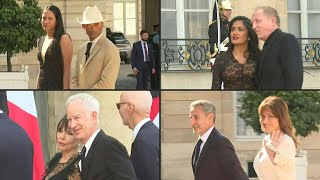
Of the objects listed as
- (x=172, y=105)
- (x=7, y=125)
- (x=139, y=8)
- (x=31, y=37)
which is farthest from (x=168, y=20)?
(x=7, y=125)

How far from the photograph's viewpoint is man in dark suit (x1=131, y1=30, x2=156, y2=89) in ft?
18.6

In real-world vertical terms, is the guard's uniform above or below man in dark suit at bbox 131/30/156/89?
above

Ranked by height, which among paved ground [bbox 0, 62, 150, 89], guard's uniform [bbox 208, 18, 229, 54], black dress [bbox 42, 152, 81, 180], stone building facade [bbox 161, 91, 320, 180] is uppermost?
guard's uniform [bbox 208, 18, 229, 54]

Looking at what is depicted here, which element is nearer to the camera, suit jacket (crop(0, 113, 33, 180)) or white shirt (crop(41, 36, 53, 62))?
suit jacket (crop(0, 113, 33, 180))

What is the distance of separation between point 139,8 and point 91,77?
581 mm

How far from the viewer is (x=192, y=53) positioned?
567 centimetres

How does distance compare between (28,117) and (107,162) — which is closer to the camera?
(107,162)

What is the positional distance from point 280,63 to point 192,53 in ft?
1.99

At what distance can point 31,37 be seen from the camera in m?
5.65

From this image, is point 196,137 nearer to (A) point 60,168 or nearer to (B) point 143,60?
(B) point 143,60

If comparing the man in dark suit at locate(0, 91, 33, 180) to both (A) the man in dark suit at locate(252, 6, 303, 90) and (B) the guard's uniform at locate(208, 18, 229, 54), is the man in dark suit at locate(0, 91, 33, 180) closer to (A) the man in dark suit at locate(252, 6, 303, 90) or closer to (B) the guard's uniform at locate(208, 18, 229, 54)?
(B) the guard's uniform at locate(208, 18, 229, 54)

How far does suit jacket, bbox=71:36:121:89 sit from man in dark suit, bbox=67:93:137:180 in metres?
0.10

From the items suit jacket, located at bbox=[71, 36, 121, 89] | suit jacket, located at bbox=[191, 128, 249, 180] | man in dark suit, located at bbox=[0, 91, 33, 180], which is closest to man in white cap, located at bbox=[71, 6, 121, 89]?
suit jacket, located at bbox=[71, 36, 121, 89]

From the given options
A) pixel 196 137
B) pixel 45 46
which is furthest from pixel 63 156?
pixel 196 137
